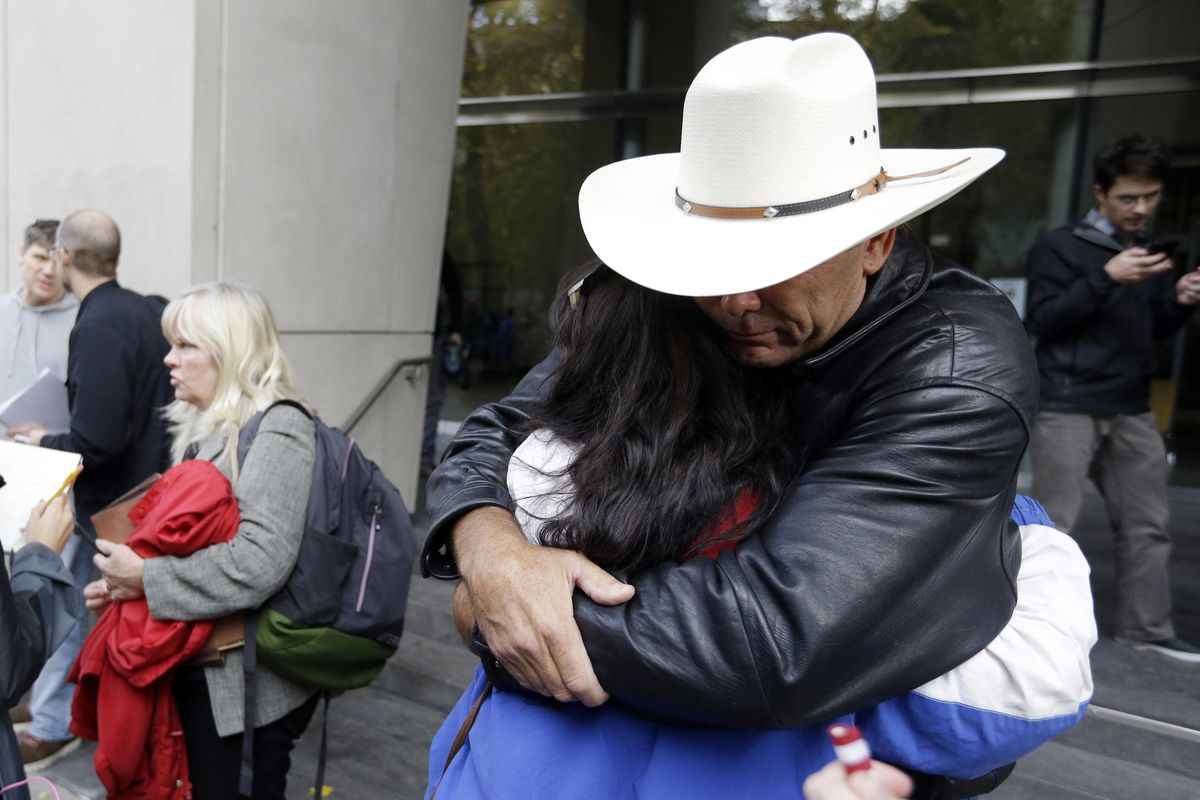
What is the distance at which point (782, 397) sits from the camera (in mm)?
1190

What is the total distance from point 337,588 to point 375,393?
3184 mm

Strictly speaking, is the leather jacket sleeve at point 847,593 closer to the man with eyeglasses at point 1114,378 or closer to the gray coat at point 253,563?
the gray coat at point 253,563

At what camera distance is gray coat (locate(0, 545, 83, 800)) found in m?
1.94

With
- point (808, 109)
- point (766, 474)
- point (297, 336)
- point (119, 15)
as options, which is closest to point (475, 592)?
point (766, 474)

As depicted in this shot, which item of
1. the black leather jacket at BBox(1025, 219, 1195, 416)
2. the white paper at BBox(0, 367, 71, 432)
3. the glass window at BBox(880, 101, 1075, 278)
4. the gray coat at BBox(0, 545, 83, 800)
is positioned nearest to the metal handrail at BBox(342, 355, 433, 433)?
the white paper at BBox(0, 367, 71, 432)

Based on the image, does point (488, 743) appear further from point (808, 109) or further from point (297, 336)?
point (297, 336)

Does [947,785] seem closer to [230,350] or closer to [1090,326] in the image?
[230,350]

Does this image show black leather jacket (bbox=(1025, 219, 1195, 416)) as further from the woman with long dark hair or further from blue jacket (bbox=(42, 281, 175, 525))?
blue jacket (bbox=(42, 281, 175, 525))

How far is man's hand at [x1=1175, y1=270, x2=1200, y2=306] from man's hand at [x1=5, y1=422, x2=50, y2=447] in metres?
4.93

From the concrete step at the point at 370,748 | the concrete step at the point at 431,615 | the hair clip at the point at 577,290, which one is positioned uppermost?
the hair clip at the point at 577,290

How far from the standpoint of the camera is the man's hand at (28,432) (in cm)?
365

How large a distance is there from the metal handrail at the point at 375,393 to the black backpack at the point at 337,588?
8.89 feet

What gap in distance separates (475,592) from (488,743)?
0.67ft

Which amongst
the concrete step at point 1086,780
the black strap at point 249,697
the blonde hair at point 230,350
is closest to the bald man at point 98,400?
the blonde hair at point 230,350
